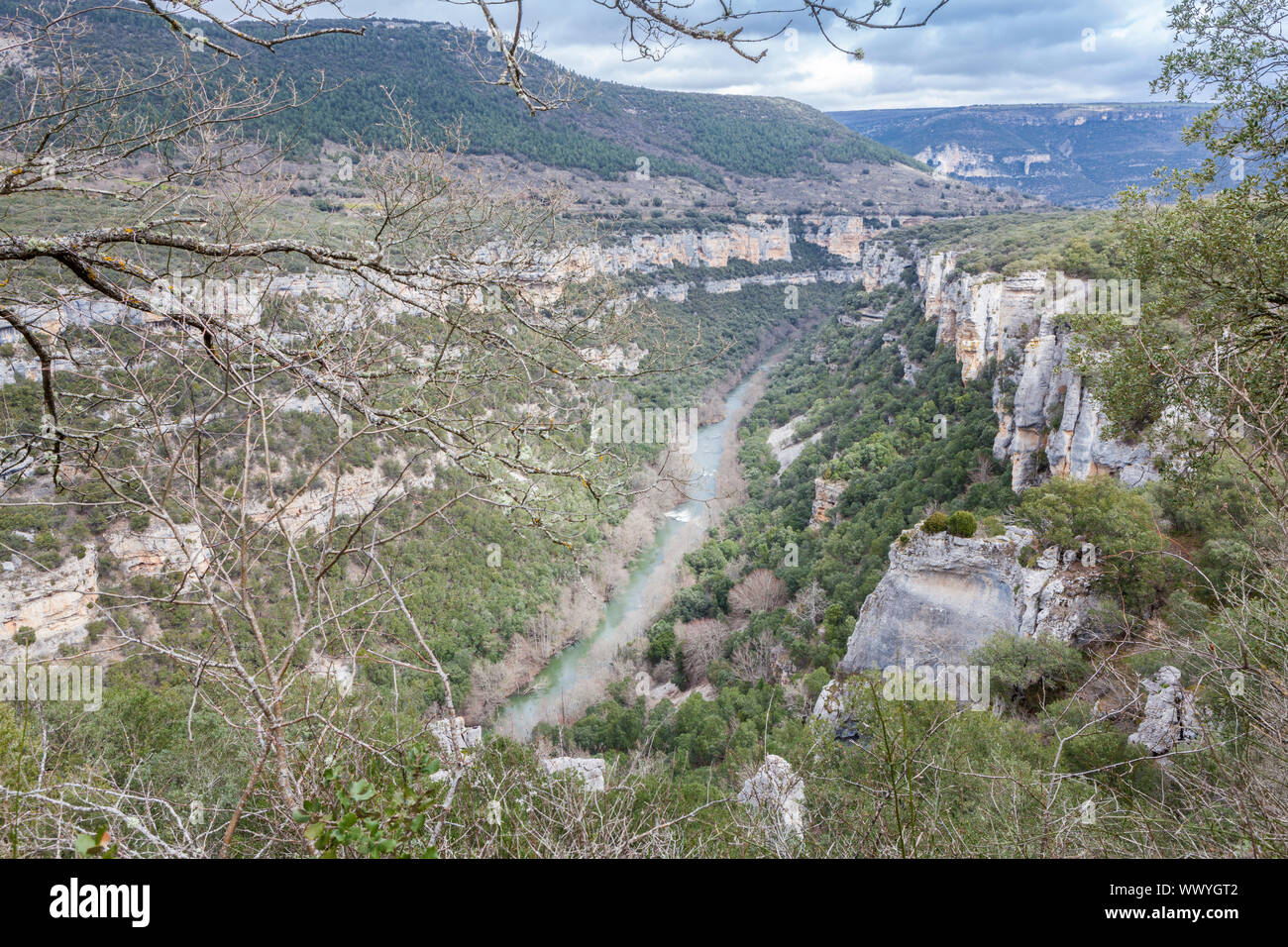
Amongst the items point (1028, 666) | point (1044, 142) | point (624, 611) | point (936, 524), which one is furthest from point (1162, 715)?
point (1044, 142)

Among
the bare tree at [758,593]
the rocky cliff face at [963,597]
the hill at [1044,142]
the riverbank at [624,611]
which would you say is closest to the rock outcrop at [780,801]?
the rocky cliff face at [963,597]

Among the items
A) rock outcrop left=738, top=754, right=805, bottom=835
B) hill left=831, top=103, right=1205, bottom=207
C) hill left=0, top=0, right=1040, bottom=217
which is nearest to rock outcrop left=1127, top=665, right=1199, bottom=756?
rock outcrop left=738, top=754, right=805, bottom=835

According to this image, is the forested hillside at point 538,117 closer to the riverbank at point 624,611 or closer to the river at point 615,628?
the riverbank at point 624,611

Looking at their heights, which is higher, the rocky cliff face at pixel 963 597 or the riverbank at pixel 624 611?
the rocky cliff face at pixel 963 597

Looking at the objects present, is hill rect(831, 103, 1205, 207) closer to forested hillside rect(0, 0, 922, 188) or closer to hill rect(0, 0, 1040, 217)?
hill rect(0, 0, 1040, 217)

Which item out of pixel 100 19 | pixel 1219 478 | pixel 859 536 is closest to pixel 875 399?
pixel 859 536

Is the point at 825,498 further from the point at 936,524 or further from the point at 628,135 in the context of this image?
the point at 628,135
